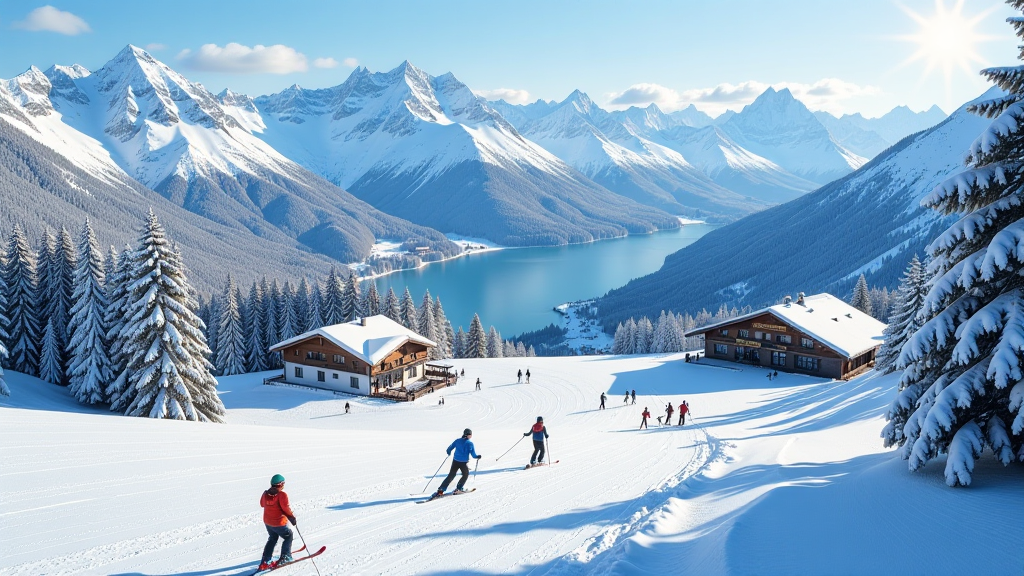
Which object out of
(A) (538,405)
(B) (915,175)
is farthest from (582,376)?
(B) (915,175)

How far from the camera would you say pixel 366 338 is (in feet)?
140

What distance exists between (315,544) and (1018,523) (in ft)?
33.7

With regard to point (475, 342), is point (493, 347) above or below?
below

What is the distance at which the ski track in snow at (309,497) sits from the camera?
8859mm

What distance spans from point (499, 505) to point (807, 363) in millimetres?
40133

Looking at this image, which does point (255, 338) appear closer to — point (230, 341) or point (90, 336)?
point (230, 341)

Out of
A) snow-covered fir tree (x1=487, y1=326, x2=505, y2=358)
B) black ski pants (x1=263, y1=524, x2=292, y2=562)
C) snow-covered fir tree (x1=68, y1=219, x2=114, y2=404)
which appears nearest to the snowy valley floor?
black ski pants (x1=263, y1=524, x2=292, y2=562)

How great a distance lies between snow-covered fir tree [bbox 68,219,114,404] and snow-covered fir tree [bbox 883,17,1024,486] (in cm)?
3728

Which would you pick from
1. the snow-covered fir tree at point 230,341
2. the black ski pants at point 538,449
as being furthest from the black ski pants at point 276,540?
the snow-covered fir tree at point 230,341

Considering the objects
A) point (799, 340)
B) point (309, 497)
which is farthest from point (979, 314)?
point (799, 340)

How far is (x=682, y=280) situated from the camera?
590 ft

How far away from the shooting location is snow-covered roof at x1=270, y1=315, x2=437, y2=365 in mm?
40531

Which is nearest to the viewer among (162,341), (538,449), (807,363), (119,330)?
(538,449)

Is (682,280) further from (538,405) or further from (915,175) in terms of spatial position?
(538,405)
